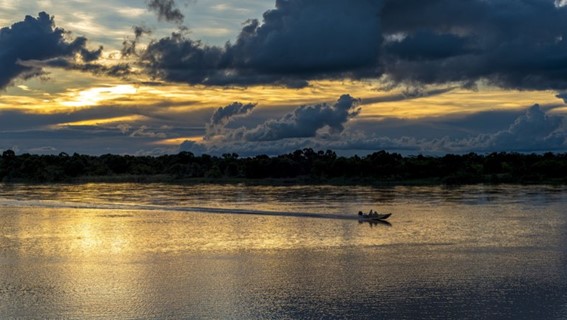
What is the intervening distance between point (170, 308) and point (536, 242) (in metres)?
21.8

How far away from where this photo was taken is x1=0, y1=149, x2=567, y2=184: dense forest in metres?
102

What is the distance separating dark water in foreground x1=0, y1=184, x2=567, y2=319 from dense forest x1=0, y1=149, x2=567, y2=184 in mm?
50060

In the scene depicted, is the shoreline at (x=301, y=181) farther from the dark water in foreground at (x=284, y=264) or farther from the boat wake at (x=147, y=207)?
the boat wake at (x=147, y=207)

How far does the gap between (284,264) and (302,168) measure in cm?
9113

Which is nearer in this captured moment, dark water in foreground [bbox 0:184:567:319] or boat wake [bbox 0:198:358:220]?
dark water in foreground [bbox 0:184:567:319]

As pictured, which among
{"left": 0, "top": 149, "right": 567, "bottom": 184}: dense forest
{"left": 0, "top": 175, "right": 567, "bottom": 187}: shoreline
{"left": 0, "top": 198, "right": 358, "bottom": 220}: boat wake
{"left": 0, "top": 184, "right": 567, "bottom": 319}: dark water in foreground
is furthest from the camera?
{"left": 0, "top": 149, "right": 567, "bottom": 184}: dense forest

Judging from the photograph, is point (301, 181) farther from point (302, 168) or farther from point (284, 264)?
point (284, 264)

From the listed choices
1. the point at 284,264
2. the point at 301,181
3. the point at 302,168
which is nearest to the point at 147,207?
the point at 284,264

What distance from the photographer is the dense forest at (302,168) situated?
102 m

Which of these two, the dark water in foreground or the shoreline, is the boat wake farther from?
the shoreline

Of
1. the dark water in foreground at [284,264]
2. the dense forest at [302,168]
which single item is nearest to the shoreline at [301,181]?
the dense forest at [302,168]

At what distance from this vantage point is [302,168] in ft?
395

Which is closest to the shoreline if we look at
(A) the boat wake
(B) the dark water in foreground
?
(B) the dark water in foreground

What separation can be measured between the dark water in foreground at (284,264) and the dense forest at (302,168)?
50060mm
